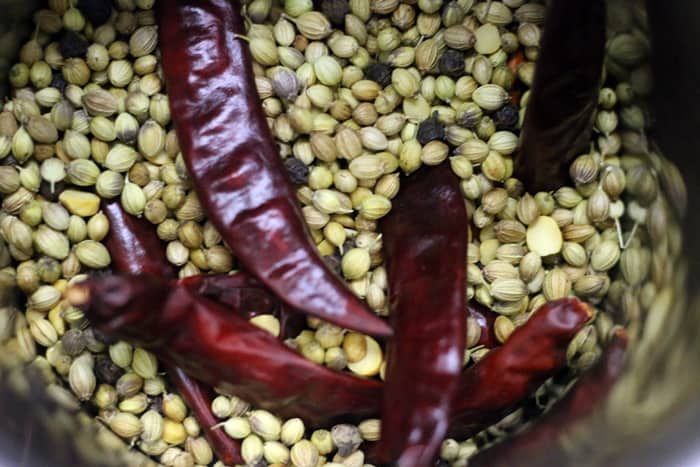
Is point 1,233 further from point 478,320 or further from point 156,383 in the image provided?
point 478,320

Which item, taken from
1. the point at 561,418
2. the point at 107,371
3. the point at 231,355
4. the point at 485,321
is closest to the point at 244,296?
the point at 231,355

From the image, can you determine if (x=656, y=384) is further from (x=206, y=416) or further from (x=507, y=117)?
(x=206, y=416)

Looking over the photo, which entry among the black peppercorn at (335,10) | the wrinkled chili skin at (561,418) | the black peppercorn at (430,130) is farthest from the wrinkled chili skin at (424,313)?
the black peppercorn at (335,10)

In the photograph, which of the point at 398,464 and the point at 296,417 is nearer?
the point at 398,464

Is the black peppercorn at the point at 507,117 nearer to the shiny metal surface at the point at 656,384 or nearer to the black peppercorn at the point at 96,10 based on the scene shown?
the shiny metal surface at the point at 656,384

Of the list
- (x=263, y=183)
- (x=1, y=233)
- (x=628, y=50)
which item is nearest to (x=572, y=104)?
(x=628, y=50)
